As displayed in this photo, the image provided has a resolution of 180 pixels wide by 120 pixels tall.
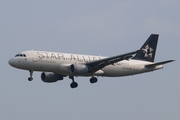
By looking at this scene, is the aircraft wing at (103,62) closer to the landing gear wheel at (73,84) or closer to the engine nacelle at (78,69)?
the engine nacelle at (78,69)

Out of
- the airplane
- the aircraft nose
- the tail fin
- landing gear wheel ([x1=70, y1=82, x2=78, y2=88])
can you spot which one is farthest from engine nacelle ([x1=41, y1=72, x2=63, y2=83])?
the tail fin

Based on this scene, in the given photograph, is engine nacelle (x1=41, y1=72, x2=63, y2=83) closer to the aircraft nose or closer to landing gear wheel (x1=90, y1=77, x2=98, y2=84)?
landing gear wheel (x1=90, y1=77, x2=98, y2=84)

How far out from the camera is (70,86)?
82500 millimetres

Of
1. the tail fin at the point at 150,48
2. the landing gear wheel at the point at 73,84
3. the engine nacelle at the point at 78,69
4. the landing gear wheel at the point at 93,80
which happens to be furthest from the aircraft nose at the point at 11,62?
the tail fin at the point at 150,48

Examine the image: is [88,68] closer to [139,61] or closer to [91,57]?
[91,57]

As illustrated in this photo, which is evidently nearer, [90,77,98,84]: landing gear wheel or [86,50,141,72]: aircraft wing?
[86,50,141,72]: aircraft wing

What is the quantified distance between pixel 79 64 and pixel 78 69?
1.26 m

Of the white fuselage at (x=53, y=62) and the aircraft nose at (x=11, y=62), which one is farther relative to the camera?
the aircraft nose at (x=11, y=62)

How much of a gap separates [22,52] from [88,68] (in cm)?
935

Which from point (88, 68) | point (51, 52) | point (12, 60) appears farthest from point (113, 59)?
point (12, 60)

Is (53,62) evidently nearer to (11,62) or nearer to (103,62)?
(11,62)

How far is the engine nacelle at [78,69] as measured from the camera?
75.2 metres

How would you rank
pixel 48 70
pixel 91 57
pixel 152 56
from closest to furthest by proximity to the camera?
pixel 48 70, pixel 91 57, pixel 152 56

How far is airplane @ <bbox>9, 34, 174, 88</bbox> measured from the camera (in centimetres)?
7406
